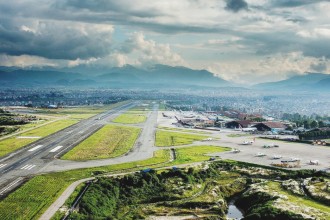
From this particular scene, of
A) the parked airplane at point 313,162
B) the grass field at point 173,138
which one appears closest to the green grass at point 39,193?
the grass field at point 173,138

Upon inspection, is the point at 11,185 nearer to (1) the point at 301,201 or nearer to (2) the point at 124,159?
(2) the point at 124,159

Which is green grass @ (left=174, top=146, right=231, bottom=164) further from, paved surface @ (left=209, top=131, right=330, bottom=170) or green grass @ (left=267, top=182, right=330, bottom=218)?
green grass @ (left=267, top=182, right=330, bottom=218)

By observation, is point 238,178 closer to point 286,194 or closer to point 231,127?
point 286,194

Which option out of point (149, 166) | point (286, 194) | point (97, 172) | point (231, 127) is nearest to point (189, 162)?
point (149, 166)

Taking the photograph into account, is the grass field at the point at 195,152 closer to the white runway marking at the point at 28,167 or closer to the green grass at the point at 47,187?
the green grass at the point at 47,187

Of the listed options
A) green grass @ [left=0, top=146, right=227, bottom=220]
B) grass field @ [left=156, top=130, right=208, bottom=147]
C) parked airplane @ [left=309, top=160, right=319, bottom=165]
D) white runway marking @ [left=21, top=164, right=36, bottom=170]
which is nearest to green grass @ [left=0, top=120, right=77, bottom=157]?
white runway marking @ [left=21, top=164, right=36, bottom=170]
